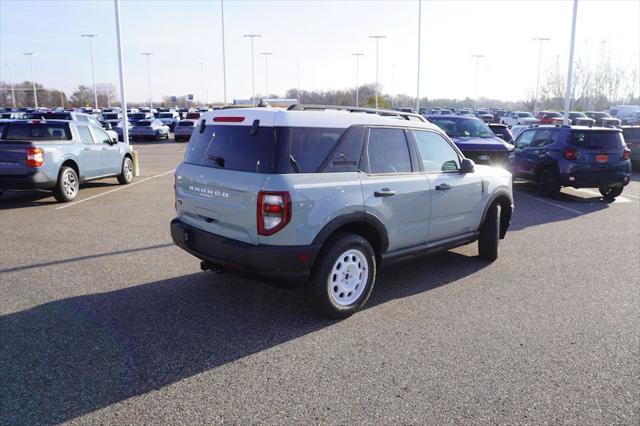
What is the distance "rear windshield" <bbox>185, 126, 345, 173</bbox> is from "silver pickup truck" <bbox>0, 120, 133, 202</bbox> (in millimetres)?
7032

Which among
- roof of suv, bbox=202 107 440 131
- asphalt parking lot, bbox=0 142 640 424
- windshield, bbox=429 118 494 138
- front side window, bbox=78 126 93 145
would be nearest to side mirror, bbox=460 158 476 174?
roof of suv, bbox=202 107 440 131

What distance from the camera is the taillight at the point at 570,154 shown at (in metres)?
11.5

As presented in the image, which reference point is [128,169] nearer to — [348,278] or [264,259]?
[348,278]

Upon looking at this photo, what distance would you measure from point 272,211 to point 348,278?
115cm

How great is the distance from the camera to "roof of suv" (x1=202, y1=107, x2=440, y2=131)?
4.39 m

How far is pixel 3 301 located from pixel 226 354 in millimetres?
2719

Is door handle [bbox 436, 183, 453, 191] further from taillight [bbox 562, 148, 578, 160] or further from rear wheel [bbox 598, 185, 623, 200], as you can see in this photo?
rear wheel [bbox 598, 185, 623, 200]

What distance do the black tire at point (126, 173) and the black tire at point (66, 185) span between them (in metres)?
2.41

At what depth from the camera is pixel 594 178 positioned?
1148 cm

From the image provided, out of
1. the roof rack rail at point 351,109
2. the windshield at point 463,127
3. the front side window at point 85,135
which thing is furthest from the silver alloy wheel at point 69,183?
the windshield at point 463,127

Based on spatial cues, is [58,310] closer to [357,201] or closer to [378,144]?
[357,201]

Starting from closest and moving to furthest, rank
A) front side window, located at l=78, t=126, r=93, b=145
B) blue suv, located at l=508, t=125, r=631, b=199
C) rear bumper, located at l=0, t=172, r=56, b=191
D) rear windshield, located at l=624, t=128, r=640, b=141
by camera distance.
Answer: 1. rear bumper, located at l=0, t=172, r=56, b=191
2. blue suv, located at l=508, t=125, r=631, b=199
3. front side window, located at l=78, t=126, r=93, b=145
4. rear windshield, located at l=624, t=128, r=640, b=141

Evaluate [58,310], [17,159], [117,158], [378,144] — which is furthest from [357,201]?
[117,158]

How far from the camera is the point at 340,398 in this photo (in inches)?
135
